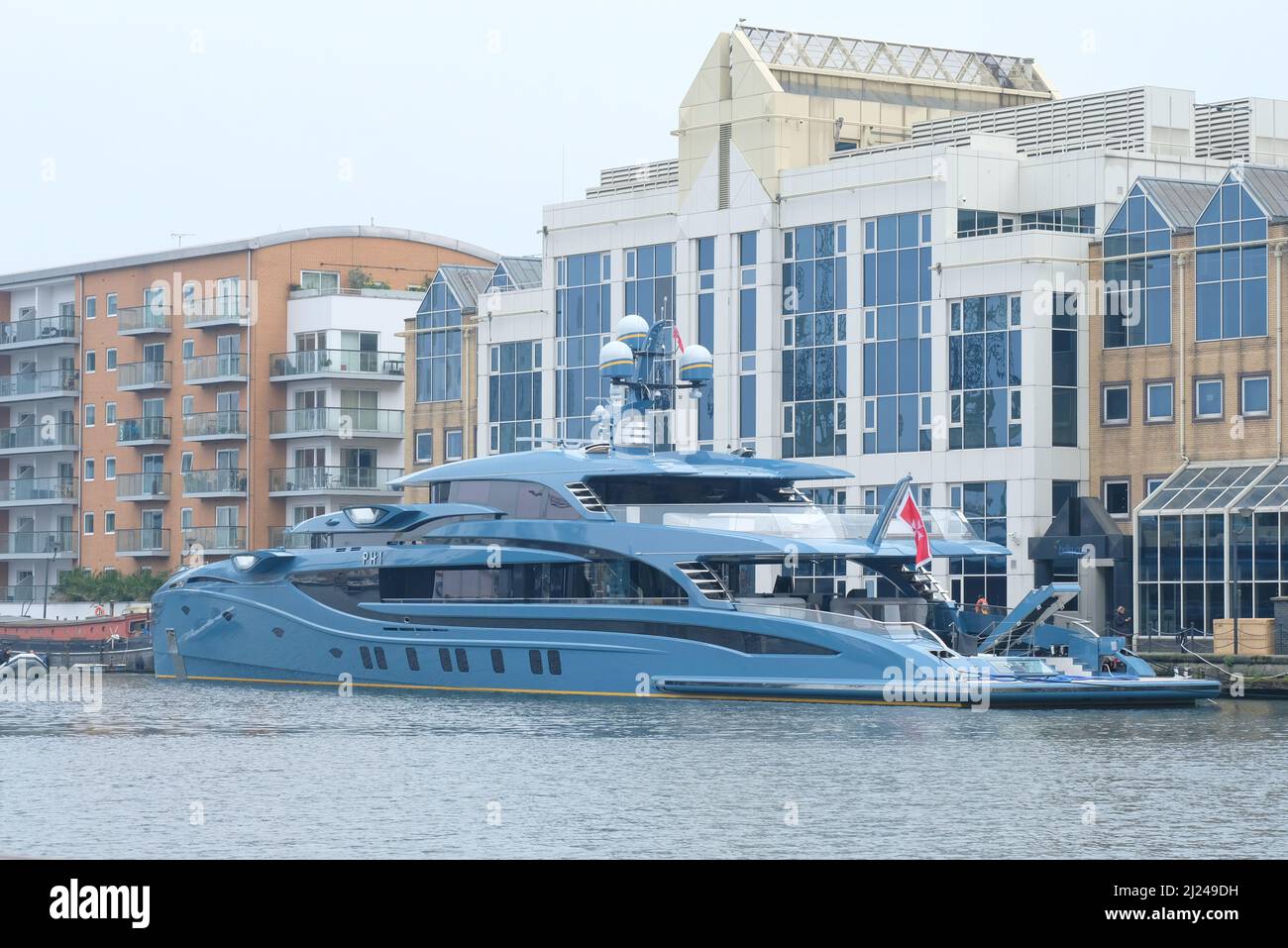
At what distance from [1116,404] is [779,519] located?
70.0ft

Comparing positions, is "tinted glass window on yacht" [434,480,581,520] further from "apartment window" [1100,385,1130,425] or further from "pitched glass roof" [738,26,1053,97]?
"pitched glass roof" [738,26,1053,97]

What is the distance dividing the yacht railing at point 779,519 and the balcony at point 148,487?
4797 centimetres

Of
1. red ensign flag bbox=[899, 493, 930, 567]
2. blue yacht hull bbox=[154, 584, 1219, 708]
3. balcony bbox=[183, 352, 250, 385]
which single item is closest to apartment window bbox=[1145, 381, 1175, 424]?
red ensign flag bbox=[899, 493, 930, 567]

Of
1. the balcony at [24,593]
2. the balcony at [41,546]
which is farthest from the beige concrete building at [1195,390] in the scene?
the balcony at [41,546]

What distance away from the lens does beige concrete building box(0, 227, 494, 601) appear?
91.1 metres

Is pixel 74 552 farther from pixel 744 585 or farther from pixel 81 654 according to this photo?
pixel 744 585

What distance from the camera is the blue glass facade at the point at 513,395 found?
80312mm

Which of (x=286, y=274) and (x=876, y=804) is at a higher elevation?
(x=286, y=274)

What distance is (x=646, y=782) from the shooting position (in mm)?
33188

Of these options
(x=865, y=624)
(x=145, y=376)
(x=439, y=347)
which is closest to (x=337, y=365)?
(x=439, y=347)

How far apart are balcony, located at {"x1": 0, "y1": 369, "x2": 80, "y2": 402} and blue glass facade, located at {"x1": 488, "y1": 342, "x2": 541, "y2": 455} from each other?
2484 cm
